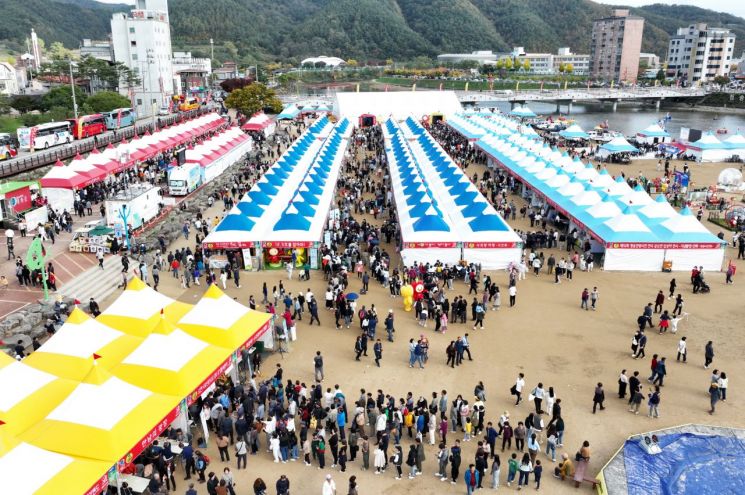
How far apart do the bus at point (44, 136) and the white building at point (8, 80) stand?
28.9 metres

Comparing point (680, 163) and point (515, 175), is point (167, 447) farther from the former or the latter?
→ point (680, 163)

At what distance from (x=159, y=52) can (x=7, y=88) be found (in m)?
17.0

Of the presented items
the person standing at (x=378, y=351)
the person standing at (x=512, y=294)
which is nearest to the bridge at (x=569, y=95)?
the person standing at (x=512, y=294)

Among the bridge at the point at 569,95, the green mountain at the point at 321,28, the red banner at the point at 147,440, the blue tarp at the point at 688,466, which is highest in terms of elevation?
the green mountain at the point at 321,28

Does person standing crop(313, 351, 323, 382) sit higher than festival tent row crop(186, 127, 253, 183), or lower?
lower

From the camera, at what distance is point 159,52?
7038cm

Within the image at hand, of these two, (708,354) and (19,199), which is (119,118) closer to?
(19,199)

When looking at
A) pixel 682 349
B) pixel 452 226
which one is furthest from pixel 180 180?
pixel 682 349

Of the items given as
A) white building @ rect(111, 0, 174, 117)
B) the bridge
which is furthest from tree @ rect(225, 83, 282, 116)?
the bridge

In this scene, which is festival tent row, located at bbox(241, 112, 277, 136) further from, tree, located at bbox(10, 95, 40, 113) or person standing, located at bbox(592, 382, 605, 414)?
person standing, located at bbox(592, 382, 605, 414)

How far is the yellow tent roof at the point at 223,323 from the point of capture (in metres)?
12.1

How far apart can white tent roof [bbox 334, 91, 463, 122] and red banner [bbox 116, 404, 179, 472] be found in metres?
52.2

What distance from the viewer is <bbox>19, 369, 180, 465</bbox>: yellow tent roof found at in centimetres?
867

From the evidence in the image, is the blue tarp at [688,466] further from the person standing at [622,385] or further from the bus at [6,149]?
the bus at [6,149]
